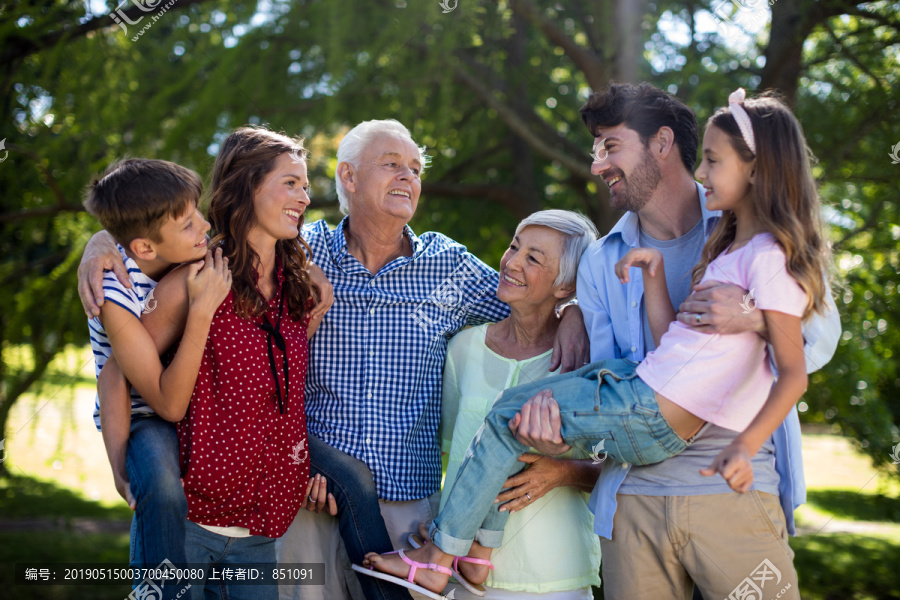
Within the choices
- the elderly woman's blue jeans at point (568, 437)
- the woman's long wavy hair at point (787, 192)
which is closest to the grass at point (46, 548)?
the elderly woman's blue jeans at point (568, 437)

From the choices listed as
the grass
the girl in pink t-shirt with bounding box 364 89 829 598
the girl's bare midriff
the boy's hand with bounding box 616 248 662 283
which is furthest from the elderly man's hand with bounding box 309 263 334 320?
the grass

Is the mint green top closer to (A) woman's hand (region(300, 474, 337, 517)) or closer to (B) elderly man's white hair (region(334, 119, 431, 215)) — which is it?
(A) woman's hand (region(300, 474, 337, 517))

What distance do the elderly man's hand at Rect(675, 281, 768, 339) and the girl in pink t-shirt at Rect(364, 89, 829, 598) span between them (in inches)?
0.6

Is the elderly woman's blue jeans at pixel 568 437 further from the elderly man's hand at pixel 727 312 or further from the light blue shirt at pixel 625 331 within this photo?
the elderly man's hand at pixel 727 312

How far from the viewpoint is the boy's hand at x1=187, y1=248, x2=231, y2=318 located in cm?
200

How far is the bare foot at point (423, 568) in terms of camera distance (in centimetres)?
219

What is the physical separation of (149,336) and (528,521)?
1.21 metres

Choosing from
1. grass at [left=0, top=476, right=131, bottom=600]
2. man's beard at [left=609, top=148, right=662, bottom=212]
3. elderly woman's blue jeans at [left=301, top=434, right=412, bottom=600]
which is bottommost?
grass at [left=0, top=476, right=131, bottom=600]

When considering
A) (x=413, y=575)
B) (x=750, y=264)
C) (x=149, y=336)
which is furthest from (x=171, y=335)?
(x=750, y=264)

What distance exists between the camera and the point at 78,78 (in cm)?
346

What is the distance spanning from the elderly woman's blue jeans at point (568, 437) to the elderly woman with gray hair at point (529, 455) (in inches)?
3.6

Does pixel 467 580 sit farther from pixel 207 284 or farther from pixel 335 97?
pixel 335 97

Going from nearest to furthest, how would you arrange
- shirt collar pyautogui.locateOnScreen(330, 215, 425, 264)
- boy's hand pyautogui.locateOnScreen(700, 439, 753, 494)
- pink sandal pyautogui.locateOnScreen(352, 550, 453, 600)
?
1. boy's hand pyautogui.locateOnScreen(700, 439, 753, 494)
2. pink sandal pyautogui.locateOnScreen(352, 550, 453, 600)
3. shirt collar pyautogui.locateOnScreen(330, 215, 425, 264)

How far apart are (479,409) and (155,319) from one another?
1004 millimetres
